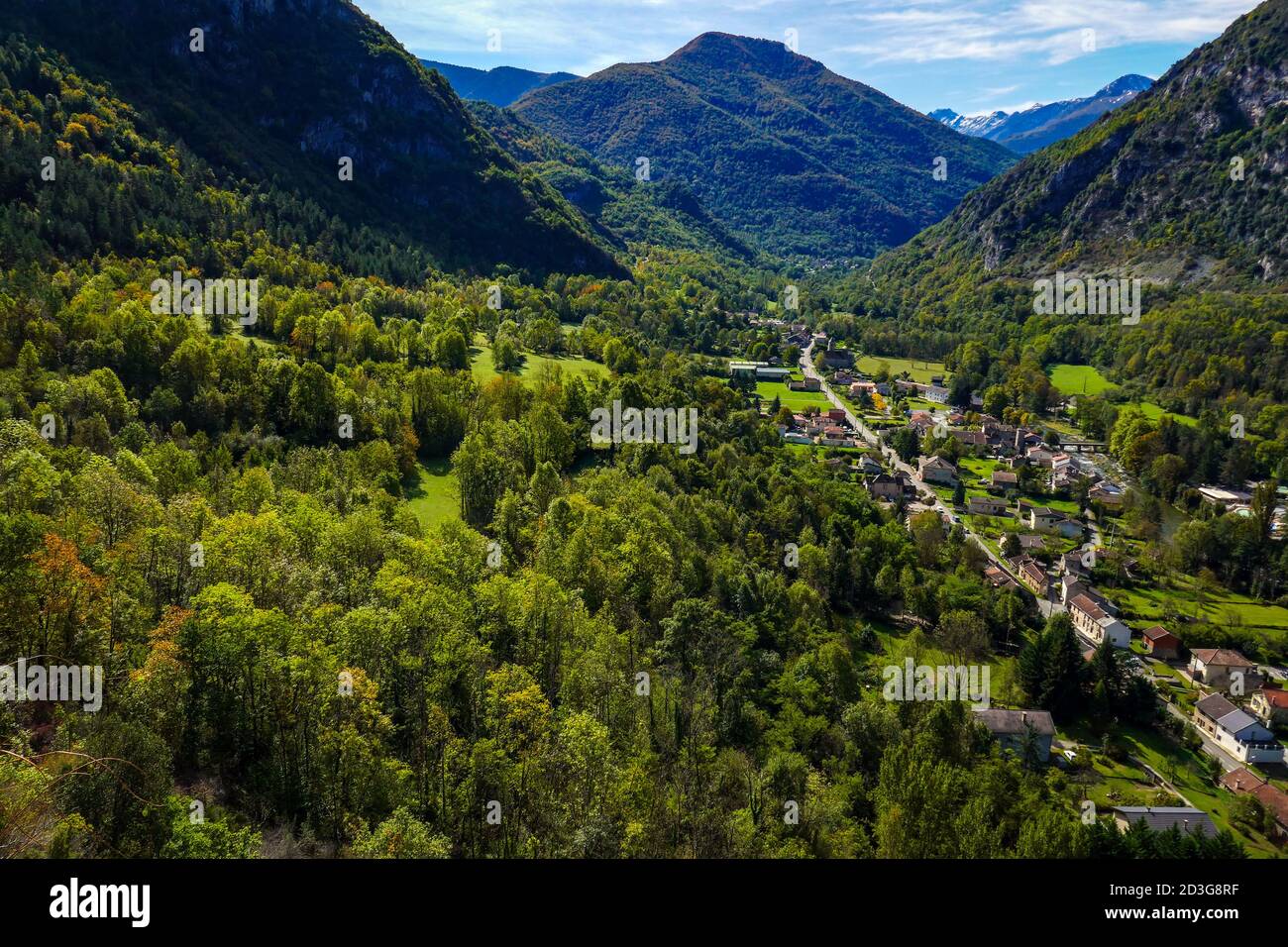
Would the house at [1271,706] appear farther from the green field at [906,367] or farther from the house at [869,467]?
the green field at [906,367]

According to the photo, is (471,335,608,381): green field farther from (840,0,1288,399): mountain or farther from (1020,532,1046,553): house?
(840,0,1288,399): mountain

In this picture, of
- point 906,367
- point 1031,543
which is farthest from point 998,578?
point 906,367

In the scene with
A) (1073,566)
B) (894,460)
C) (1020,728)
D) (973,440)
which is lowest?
(1020,728)

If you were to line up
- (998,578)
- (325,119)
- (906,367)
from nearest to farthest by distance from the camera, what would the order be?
1. (998,578)
2. (325,119)
3. (906,367)

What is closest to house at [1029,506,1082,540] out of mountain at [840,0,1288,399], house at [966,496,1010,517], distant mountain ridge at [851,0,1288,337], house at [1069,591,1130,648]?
house at [966,496,1010,517]

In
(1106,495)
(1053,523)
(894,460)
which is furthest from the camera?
(894,460)

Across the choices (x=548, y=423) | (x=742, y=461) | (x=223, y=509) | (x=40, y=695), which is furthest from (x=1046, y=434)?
(x=40, y=695)

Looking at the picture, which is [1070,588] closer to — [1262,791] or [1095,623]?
[1095,623]
